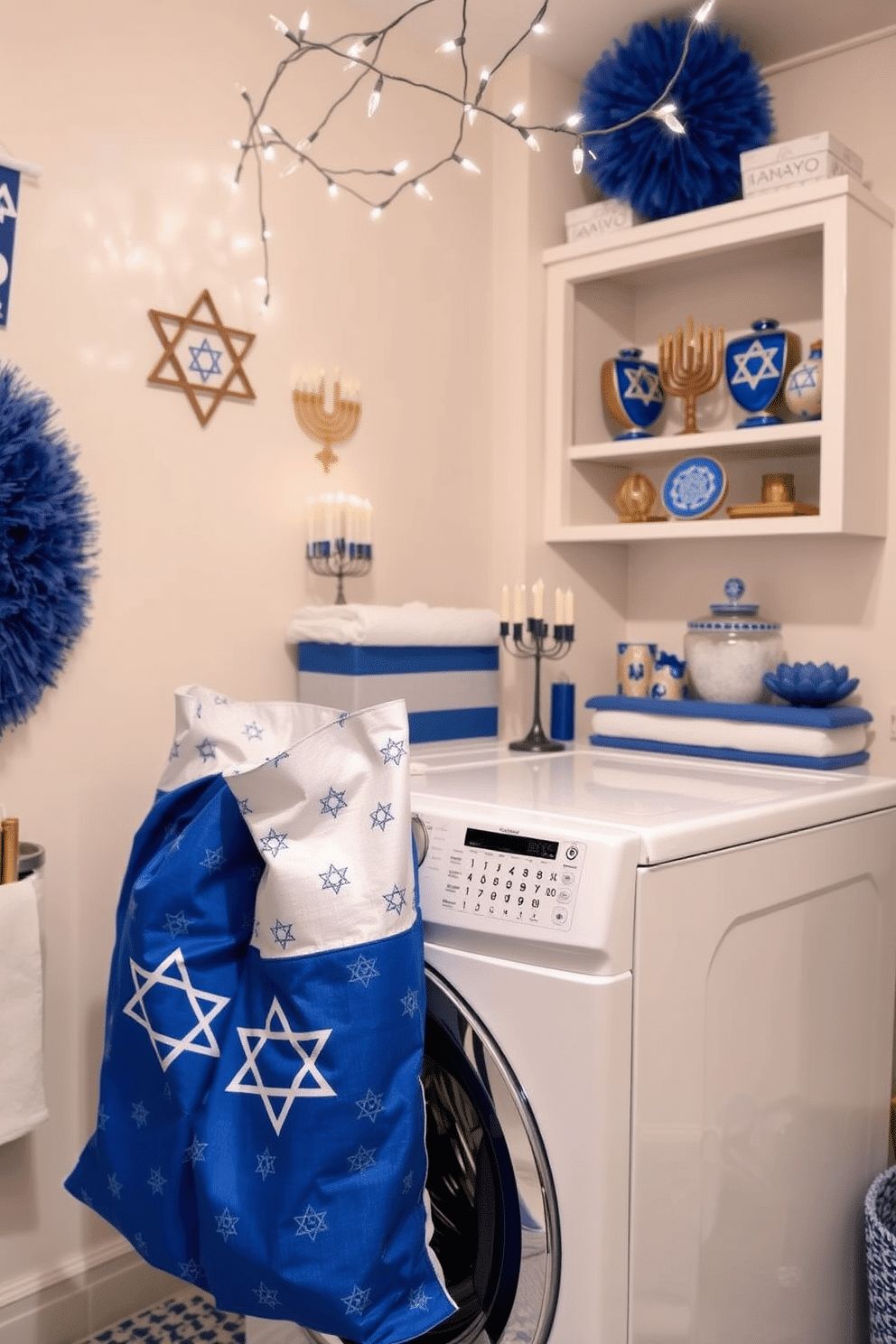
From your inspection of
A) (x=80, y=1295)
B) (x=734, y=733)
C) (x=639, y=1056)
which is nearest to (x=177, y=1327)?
(x=80, y=1295)

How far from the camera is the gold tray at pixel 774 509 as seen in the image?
2.28 m

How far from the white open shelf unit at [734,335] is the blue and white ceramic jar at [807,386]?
0.06 metres

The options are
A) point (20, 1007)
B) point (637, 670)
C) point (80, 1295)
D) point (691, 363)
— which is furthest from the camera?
point (637, 670)

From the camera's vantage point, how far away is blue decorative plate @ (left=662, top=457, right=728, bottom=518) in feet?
7.97

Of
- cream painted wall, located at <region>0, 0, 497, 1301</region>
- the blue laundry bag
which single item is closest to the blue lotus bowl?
cream painted wall, located at <region>0, 0, 497, 1301</region>

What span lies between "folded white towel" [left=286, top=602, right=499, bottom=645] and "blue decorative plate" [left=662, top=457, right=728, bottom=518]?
1.49ft

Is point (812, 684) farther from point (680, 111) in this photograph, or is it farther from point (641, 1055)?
point (680, 111)

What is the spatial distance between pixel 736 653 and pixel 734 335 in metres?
0.74

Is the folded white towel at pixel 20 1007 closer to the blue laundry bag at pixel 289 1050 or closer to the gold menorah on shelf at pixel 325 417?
the blue laundry bag at pixel 289 1050

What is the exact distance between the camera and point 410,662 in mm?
2271

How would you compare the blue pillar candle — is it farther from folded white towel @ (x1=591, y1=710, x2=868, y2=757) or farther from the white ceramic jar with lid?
the white ceramic jar with lid

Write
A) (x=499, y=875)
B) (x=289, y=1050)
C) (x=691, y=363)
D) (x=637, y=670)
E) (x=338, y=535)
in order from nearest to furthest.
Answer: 1. (x=289, y=1050)
2. (x=499, y=875)
3. (x=338, y=535)
4. (x=691, y=363)
5. (x=637, y=670)

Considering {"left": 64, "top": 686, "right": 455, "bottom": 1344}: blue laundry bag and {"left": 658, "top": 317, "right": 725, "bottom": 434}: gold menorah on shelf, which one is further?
{"left": 658, "top": 317, "right": 725, "bottom": 434}: gold menorah on shelf

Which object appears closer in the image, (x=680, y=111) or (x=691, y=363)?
(x=680, y=111)
